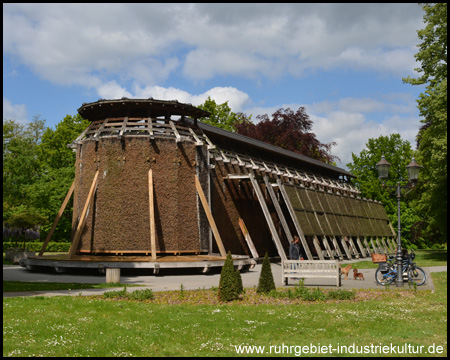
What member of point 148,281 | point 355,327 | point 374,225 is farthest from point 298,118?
point 355,327

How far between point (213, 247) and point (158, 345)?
1961cm

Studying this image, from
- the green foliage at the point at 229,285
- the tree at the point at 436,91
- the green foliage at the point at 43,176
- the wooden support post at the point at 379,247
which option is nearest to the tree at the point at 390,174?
the wooden support post at the point at 379,247

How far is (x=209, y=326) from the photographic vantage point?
9.83 m

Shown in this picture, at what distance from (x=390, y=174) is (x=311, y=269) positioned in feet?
147

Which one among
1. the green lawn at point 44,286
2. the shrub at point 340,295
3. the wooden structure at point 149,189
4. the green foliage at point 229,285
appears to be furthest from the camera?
the wooden structure at point 149,189

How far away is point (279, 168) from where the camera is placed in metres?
39.1

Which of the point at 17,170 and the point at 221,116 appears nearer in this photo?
the point at 17,170

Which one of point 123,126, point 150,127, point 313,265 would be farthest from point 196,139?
point 313,265

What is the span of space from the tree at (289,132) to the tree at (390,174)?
4.98 metres

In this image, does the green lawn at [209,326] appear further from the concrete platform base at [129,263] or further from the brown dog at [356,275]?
the concrete platform base at [129,263]

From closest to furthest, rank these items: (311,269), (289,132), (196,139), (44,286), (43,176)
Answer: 1. (44,286)
2. (311,269)
3. (196,139)
4. (43,176)
5. (289,132)

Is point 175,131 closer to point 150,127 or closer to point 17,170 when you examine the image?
point 150,127

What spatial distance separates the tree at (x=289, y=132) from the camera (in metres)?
57.3

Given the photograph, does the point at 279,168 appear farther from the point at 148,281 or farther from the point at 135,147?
the point at 148,281
